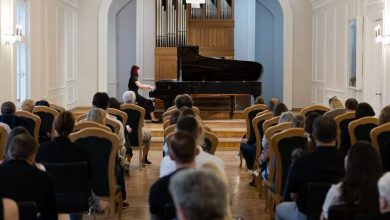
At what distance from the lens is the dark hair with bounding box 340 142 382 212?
3.56 meters

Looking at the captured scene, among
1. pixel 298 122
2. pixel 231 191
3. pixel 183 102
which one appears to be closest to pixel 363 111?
pixel 298 122

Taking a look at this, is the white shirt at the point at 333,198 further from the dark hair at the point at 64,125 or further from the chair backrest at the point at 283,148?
the dark hair at the point at 64,125

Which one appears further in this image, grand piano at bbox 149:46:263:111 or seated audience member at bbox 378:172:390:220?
grand piano at bbox 149:46:263:111

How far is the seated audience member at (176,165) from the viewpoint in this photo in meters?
3.56

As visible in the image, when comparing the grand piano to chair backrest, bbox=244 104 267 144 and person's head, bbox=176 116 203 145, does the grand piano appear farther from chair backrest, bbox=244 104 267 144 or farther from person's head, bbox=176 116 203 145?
person's head, bbox=176 116 203 145

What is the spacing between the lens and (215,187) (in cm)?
242

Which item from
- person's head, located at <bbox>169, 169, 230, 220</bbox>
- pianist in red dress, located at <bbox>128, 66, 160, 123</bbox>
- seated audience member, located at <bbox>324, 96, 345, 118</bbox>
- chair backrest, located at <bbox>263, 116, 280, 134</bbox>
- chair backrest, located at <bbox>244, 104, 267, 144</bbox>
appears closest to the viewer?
person's head, located at <bbox>169, 169, 230, 220</bbox>

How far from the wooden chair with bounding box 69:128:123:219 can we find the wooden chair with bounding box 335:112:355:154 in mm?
2357

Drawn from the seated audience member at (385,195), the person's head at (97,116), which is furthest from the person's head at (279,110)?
the seated audience member at (385,195)

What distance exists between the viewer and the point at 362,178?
140 inches

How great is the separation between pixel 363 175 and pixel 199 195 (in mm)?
1453

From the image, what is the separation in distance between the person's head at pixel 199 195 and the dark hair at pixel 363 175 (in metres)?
1.32

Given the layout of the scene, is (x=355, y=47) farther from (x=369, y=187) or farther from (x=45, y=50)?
(x=369, y=187)

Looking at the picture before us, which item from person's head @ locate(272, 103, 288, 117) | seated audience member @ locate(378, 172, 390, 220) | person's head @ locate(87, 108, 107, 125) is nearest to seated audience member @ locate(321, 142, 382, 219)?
seated audience member @ locate(378, 172, 390, 220)
